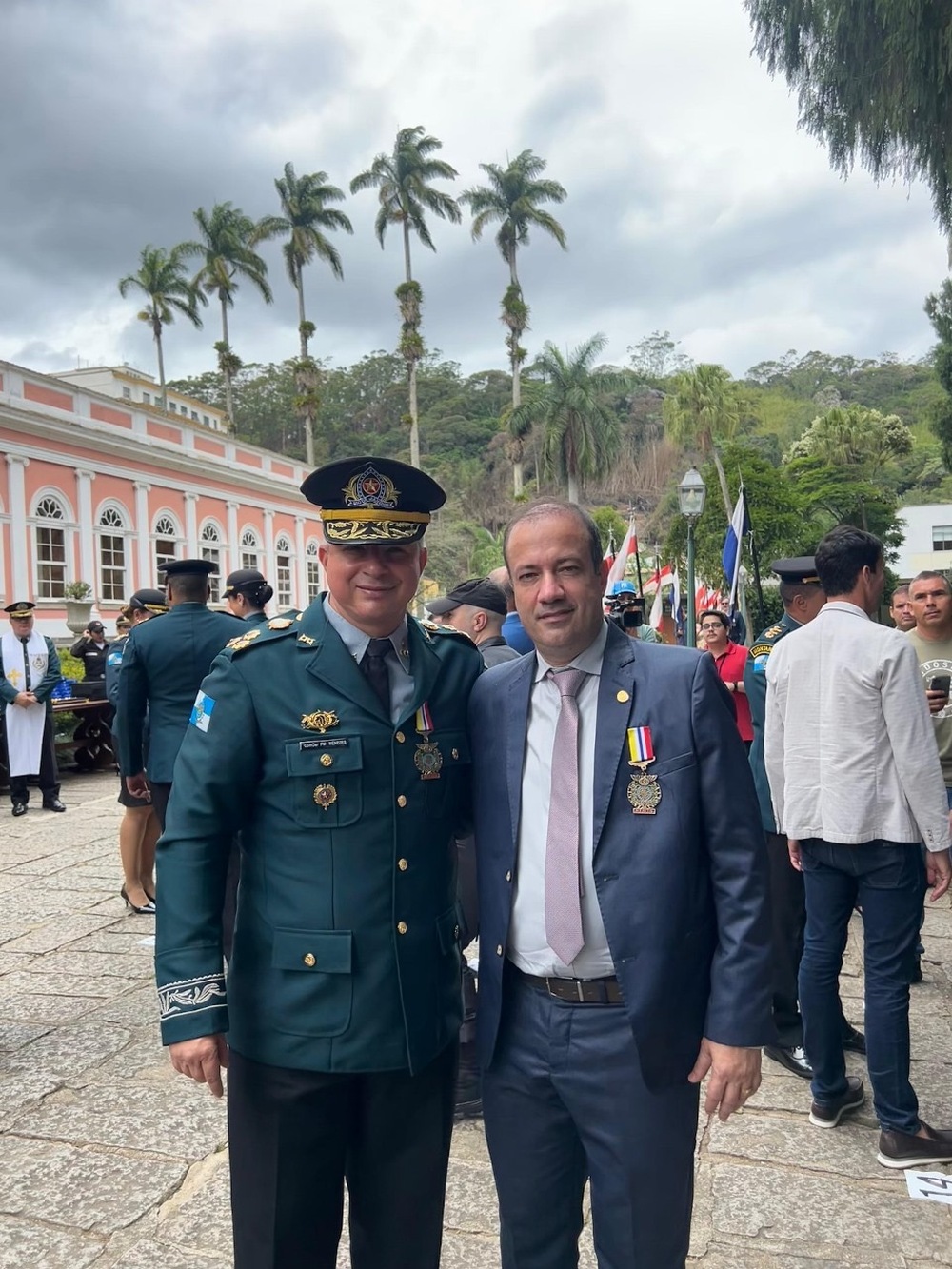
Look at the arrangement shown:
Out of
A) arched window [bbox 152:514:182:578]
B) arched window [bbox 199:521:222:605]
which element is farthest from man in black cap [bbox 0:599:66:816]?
arched window [bbox 199:521:222:605]

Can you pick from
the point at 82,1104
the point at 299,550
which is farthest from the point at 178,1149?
the point at 299,550

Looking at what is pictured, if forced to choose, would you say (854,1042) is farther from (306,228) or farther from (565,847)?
(306,228)

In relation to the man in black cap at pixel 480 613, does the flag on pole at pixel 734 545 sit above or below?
above


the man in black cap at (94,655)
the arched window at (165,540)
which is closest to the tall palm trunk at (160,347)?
the arched window at (165,540)

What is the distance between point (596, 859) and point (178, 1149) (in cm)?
213

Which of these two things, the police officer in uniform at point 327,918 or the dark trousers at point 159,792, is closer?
the police officer in uniform at point 327,918

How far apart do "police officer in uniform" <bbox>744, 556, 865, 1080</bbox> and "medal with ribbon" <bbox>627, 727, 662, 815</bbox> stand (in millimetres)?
1993

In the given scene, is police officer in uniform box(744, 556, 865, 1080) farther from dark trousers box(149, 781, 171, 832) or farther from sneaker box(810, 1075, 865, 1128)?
dark trousers box(149, 781, 171, 832)

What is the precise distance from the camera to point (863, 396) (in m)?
79.0

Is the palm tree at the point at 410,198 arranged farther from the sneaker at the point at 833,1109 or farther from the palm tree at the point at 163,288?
the sneaker at the point at 833,1109

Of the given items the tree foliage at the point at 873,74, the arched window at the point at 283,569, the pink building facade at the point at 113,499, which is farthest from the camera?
the arched window at the point at 283,569

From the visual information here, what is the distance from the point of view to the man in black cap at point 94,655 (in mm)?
12208

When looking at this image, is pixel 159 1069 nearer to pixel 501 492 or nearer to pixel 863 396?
pixel 501 492

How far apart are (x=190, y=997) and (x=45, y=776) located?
8.26m
